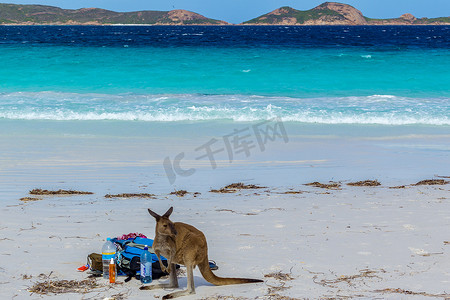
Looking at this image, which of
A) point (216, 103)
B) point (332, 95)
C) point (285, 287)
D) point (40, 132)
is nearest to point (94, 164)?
point (40, 132)

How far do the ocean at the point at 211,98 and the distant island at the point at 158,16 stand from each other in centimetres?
11515

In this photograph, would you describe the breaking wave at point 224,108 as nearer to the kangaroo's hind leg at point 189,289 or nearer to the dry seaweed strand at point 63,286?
the dry seaweed strand at point 63,286

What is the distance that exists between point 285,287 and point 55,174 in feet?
16.1

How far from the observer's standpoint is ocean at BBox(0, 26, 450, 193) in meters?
11.3

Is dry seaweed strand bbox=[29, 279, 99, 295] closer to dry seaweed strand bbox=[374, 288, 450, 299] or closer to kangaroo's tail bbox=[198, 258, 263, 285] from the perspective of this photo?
kangaroo's tail bbox=[198, 258, 263, 285]

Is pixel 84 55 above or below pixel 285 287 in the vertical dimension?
above

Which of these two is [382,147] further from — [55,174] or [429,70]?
[429,70]

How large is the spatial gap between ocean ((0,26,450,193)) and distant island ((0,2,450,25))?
11515 centimetres

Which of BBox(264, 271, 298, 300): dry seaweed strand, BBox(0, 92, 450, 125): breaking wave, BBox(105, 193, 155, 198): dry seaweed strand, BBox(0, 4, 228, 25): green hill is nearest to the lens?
BBox(264, 271, 298, 300): dry seaweed strand

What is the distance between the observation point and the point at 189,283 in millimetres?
4203

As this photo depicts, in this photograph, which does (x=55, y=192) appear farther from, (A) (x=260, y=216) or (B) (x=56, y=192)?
(A) (x=260, y=216)

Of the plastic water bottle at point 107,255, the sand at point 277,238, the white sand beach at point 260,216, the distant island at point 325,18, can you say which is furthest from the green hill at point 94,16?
the plastic water bottle at point 107,255

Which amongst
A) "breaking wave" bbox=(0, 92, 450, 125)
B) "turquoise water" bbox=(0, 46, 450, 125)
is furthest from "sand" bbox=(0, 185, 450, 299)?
"turquoise water" bbox=(0, 46, 450, 125)

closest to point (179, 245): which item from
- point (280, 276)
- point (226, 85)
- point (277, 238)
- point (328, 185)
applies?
point (280, 276)
